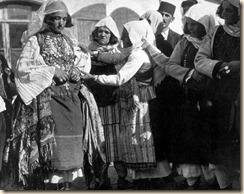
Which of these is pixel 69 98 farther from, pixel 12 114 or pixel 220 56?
pixel 220 56

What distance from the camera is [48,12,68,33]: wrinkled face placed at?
5.25m

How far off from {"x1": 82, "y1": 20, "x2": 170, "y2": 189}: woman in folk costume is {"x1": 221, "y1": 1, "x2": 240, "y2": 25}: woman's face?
0.68m

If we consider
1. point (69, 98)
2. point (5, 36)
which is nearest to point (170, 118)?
point (69, 98)

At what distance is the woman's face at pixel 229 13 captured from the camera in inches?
197

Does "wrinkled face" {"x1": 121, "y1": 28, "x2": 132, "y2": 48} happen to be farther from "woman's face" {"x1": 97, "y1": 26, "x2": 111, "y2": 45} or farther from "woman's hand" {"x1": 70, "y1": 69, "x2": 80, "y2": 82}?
"woman's hand" {"x1": 70, "y1": 69, "x2": 80, "y2": 82}

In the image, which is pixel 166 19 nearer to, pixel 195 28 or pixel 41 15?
pixel 195 28

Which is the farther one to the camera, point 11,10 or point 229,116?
point 11,10

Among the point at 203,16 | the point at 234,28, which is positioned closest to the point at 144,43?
the point at 203,16

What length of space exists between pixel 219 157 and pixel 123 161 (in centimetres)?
88

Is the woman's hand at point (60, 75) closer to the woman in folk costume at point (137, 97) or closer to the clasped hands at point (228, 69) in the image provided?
the woman in folk costume at point (137, 97)

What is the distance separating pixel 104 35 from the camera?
17.3 feet

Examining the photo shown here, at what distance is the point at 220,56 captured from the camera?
16.6 ft

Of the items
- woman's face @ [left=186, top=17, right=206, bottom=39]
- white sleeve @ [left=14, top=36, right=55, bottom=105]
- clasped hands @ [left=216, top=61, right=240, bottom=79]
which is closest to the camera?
clasped hands @ [left=216, top=61, right=240, bottom=79]

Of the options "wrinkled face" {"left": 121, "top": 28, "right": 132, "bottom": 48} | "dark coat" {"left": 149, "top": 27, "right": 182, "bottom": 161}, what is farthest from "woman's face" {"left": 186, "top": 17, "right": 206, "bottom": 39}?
"wrinkled face" {"left": 121, "top": 28, "right": 132, "bottom": 48}
